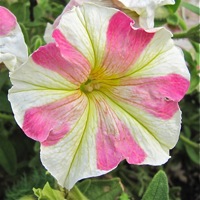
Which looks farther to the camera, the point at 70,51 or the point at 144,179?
the point at 144,179

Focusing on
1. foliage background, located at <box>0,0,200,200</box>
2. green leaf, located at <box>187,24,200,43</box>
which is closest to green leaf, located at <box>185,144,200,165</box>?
foliage background, located at <box>0,0,200,200</box>

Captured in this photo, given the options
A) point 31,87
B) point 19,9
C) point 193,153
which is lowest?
point 193,153

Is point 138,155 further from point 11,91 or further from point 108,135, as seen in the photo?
point 11,91

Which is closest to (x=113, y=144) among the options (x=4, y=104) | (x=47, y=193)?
(x=47, y=193)

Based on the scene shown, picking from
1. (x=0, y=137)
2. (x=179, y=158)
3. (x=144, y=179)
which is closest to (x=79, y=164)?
(x=0, y=137)

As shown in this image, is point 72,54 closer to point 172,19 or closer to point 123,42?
point 123,42

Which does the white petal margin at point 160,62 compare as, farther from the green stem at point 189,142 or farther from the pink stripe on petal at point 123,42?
the green stem at point 189,142
